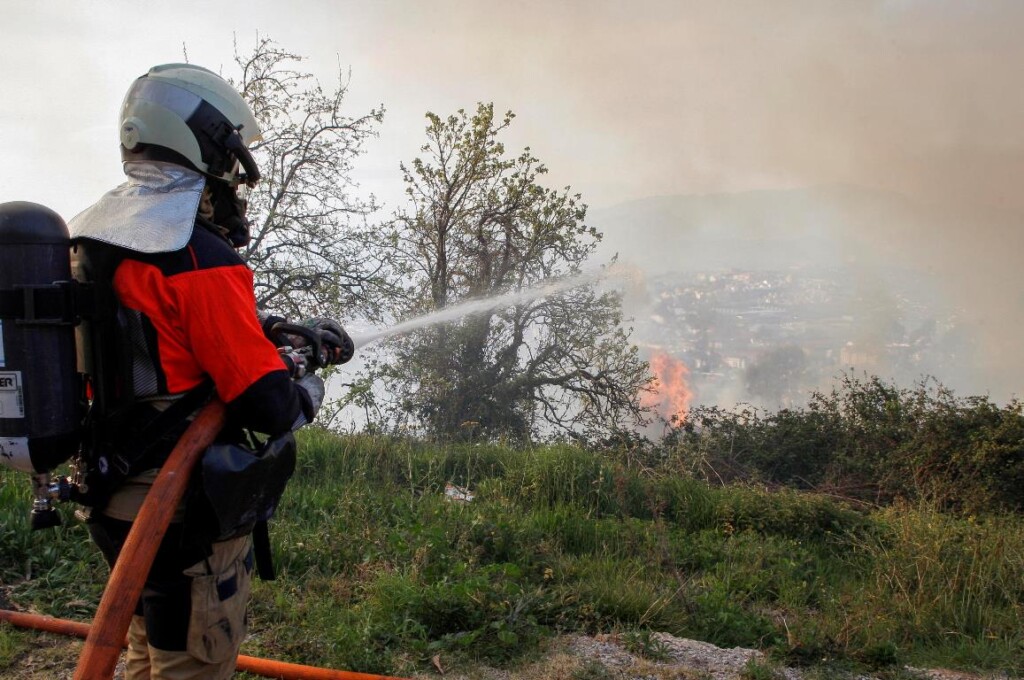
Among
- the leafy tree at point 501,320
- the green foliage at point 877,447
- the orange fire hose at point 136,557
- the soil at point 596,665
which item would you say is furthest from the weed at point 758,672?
the leafy tree at point 501,320

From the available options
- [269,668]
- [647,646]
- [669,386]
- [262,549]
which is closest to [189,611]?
[262,549]

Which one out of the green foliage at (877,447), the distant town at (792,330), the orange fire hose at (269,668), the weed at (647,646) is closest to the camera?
the orange fire hose at (269,668)

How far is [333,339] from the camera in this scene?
2.67 m

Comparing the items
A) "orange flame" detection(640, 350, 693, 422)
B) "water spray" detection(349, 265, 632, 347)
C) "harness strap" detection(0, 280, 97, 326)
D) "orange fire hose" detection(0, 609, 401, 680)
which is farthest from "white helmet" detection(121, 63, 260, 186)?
"orange flame" detection(640, 350, 693, 422)

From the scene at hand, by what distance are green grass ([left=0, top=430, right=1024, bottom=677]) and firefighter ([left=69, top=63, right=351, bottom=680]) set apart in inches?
54.4

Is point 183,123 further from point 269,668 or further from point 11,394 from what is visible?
point 269,668

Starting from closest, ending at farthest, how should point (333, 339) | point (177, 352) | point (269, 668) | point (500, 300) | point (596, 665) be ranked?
point (177, 352) → point (333, 339) → point (269, 668) → point (596, 665) → point (500, 300)

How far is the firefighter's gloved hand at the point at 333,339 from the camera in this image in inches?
104

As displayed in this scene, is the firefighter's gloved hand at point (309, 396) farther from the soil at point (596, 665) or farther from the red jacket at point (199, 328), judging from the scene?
the soil at point (596, 665)

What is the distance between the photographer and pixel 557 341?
10562 mm

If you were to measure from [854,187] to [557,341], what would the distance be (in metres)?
11.7

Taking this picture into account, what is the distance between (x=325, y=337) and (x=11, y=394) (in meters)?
0.93

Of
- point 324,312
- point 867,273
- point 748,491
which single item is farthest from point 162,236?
point 867,273

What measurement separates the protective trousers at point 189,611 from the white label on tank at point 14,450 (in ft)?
1.06
